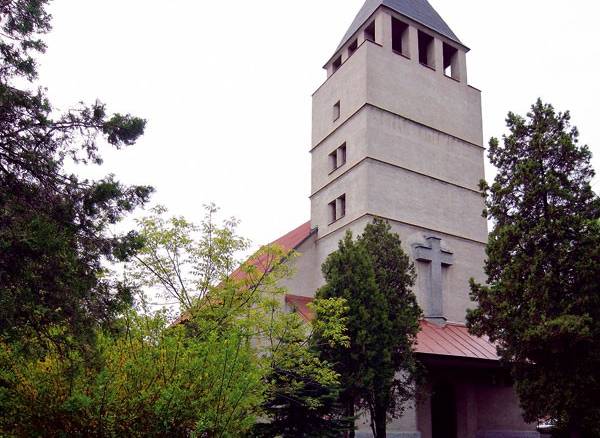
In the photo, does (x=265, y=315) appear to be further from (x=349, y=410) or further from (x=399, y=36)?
(x=399, y=36)

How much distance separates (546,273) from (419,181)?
31.2ft

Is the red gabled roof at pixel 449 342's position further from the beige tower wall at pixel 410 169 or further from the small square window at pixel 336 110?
the small square window at pixel 336 110

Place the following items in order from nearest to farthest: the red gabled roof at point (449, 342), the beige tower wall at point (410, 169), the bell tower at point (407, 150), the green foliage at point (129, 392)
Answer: the green foliage at point (129, 392)
the red gabled roof at point (449, 342)
the beige tower wall at point (410, 169)
the bell tower at point (407, 150)

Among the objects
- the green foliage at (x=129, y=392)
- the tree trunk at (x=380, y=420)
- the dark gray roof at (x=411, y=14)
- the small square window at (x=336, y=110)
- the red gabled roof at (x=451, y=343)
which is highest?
the dark gray roof at (x=411, y=14)

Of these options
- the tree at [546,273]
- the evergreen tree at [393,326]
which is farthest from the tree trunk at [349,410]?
the tree at [546,273]

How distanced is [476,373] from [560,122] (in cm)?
1049

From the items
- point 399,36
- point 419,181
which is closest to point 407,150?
point 419,181


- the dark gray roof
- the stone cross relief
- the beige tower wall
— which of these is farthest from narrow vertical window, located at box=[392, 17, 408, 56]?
the stone cross relief

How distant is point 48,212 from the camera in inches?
372

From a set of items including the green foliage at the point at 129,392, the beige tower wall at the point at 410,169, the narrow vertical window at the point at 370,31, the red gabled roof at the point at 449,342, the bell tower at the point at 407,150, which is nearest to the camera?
the green foliage at the point at 129,392

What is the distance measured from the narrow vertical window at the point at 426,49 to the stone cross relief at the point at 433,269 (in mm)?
8061

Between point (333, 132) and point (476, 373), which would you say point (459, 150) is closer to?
point (333, 132)

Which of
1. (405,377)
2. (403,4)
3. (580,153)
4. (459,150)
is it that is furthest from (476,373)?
(403,4)

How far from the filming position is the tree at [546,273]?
13070mm
